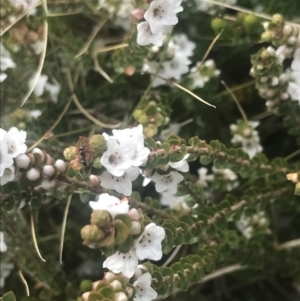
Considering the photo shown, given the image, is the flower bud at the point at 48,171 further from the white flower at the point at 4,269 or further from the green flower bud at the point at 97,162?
the white flower at the point at 4,269

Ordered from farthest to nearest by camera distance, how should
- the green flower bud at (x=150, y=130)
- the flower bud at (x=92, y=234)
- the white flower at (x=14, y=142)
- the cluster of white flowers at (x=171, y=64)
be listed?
1. the cluster of white flowers at (x=171, y=64)
2. the green flower bud at (x=150, y=130)
3. the white flower at (x=14, y=142)
4. the flower bud at (x=92, y=234)

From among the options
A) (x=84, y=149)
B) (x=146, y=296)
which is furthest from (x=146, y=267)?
(x=84, y=149)

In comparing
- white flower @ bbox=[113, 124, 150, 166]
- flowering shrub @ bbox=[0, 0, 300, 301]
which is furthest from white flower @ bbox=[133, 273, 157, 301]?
white flower @ bbox=[113, 124, 150, 166]

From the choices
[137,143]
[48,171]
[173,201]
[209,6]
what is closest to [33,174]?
[48,171]

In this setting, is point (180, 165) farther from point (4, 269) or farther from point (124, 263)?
point (4, 269)

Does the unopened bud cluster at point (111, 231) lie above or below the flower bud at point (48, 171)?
above

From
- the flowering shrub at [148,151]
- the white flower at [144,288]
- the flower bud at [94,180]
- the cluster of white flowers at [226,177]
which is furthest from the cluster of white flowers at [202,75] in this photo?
Result: the white flower at [144,288]

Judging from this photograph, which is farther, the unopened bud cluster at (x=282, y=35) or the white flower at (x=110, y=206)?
the unopened bud cluster at (x=282, y=35)

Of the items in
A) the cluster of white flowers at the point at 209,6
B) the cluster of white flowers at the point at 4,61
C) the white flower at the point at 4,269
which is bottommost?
the white flower at the point at 4,269
